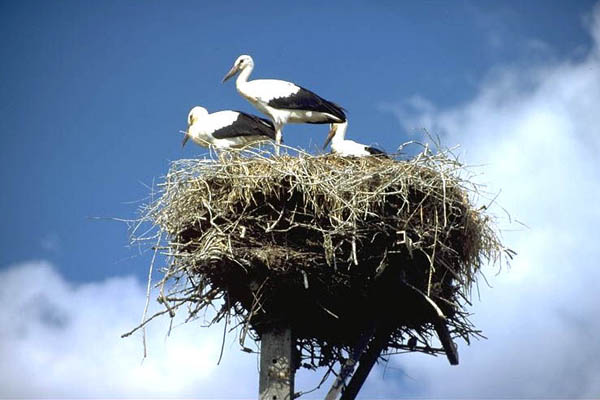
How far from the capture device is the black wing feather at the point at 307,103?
745 cm

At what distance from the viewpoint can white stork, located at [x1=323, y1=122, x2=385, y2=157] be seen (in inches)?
284

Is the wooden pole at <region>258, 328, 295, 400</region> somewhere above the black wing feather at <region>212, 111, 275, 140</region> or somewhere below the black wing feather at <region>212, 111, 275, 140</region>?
below

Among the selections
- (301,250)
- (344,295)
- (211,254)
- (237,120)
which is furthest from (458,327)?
(237,120)

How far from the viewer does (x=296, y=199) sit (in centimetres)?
551

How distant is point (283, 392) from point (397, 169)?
1374 mm

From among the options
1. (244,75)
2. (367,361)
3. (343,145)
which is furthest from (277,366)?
(244,75)

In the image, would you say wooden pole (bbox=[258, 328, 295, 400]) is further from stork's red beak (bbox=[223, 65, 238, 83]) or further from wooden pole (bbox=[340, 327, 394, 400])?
stork's red beak (bbox=[223, 65, 238, 83])

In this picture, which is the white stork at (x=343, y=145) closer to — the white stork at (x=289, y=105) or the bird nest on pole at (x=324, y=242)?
the white stork at (x=289, y=105)

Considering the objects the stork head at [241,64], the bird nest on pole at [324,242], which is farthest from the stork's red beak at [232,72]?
the bird nest on pole at [324,242]

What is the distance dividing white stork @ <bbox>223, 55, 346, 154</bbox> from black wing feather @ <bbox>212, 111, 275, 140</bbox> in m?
0.09

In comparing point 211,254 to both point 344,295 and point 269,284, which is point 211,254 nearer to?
point 269,284

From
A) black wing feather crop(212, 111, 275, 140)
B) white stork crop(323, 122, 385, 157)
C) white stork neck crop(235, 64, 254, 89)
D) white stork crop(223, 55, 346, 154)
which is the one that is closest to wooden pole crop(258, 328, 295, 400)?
white stork crop(323, 122, 385, 157)

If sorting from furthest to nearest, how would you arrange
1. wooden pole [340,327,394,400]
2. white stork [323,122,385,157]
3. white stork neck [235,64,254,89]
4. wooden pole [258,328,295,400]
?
white stork neck [235,64,254,89], white stork [323,122,385,157], wooden pole [340,327,394,400], wooden pole [258,328,295,400]

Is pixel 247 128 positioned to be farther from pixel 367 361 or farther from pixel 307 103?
pixel 367 361
